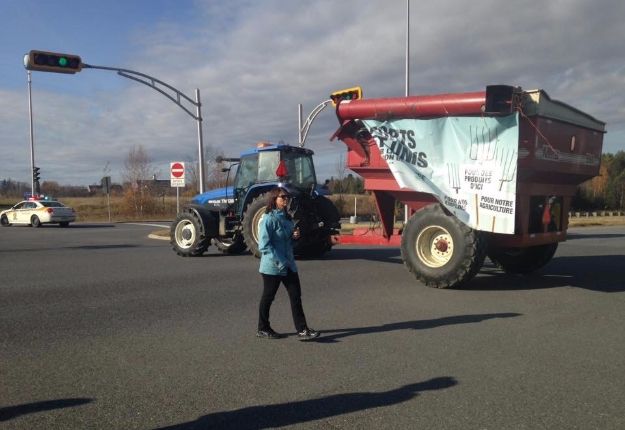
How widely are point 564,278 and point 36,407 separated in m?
8.69

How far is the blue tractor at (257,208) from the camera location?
39.9 ft

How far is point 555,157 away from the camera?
8164mm

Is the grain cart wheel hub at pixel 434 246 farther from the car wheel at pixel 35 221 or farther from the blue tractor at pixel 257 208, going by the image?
the car wheel at pixel 35 221

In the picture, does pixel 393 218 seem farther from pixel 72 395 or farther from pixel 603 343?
pixel 72 395

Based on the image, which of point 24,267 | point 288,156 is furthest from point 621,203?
point 24,267

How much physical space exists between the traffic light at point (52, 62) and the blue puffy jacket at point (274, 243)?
13.3 m

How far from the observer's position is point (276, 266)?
19.3ft

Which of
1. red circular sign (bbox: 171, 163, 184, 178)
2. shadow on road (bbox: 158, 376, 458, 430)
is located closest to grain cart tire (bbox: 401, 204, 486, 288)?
shadow on road (bbox: 158, 376, 458, 430)

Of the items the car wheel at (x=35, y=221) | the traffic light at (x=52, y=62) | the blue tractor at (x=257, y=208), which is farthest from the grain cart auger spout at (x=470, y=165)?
the car wheel at (x=35, y=221)

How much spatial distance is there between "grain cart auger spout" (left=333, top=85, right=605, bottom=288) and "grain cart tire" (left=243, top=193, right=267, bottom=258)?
3.27m

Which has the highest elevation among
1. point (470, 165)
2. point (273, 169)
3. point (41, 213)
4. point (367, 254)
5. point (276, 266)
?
point (273, 169)

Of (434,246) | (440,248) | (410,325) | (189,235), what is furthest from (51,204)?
(410,325)

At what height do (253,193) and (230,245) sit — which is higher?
(253,193)

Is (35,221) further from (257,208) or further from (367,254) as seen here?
(367,254)
